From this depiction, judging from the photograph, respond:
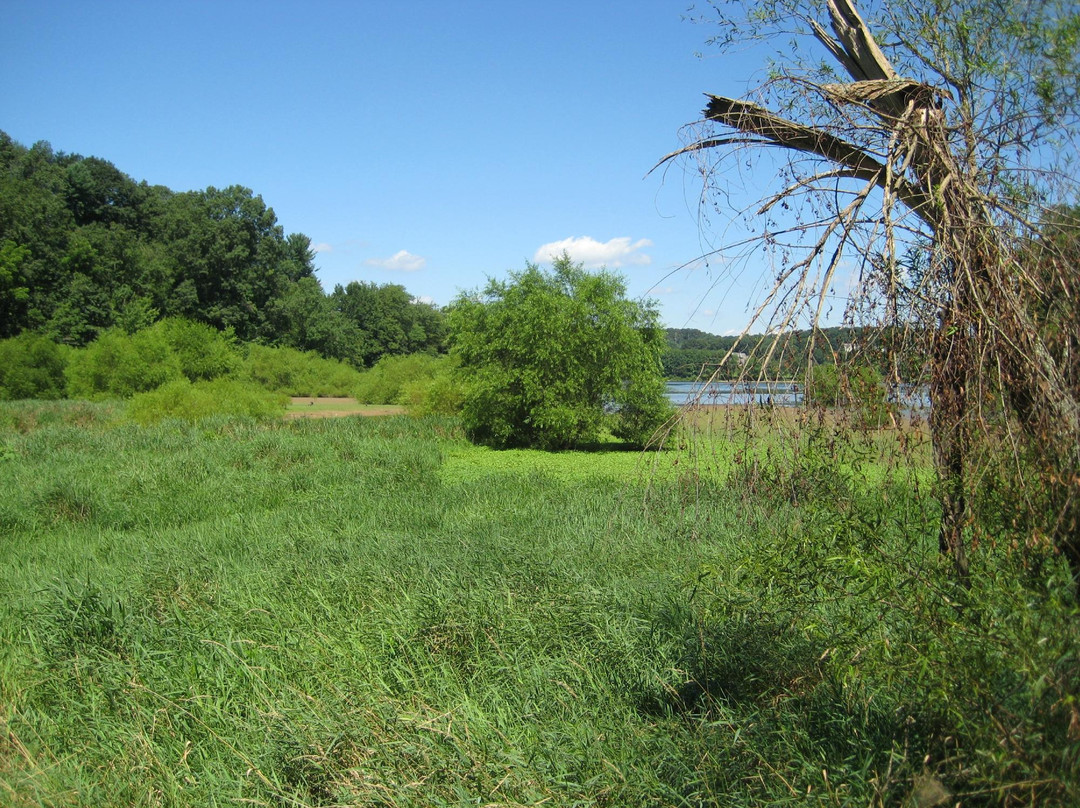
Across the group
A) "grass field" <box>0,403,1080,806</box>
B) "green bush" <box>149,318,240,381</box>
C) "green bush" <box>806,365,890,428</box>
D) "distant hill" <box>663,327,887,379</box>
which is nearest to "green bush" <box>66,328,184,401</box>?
"green bush" <box>149,318,240,381</box>

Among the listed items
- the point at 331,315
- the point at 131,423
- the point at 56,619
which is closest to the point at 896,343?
the point at 56,619

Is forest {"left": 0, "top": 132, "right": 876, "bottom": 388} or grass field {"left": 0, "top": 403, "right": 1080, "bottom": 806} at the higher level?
forest {"left": 0, "top": 132, "right": 876, "bottom": 388}

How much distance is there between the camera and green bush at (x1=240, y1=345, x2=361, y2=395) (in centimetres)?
3578

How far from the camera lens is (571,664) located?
3.83 meters

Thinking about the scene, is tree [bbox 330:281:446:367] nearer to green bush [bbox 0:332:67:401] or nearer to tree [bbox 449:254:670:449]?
green bush [bbox 0:332:67:401]

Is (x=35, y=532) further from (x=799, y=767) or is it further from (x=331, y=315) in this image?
(x=331, y=315)

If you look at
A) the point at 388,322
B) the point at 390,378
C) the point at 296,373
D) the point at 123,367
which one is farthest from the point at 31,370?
the point at 388,322

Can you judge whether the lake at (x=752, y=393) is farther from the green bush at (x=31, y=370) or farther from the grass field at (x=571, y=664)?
the green bush at (x=31, y=370)

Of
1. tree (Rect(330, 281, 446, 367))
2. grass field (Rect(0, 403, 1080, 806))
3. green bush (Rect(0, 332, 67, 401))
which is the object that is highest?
tree (Rect(330, 281, 446, 367))

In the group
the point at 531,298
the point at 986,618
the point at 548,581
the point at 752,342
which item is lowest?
the point at 548,581

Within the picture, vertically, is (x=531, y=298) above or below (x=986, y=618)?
above

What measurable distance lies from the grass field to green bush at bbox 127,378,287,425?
39.1 feet

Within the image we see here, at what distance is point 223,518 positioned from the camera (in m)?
8.84

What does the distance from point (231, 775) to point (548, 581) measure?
220 cm
